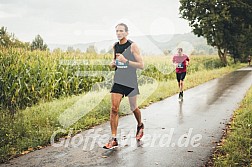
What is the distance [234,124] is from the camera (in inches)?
277

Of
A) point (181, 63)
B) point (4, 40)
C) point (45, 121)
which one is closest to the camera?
point (45, 121)

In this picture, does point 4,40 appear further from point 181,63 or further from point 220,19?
point 220,19

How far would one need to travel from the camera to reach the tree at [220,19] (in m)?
33.9

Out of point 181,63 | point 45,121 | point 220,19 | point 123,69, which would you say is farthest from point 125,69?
point 220,19

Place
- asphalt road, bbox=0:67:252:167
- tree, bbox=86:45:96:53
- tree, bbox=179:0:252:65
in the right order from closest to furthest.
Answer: asphalt road, bbox=0:67:252:167 → tree, bbox=86:45:96:53 → tree, bbox=179:0:252:65

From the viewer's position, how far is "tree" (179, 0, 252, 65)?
33.9 metres

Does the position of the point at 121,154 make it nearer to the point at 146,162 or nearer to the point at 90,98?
the point at 146,162

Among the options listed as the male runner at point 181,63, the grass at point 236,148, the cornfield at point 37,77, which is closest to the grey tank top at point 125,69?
the grass at point 236,148

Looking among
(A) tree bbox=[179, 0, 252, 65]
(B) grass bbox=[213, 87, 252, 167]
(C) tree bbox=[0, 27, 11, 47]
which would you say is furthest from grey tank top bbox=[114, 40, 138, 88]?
(A) tree bbox=[179, 0, 252, 65]

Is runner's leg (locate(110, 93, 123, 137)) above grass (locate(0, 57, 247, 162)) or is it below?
above

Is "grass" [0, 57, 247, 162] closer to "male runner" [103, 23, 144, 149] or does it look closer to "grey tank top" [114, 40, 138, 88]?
"male runner" [103, 23, 144, 149]

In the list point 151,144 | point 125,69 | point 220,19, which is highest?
point 220,19

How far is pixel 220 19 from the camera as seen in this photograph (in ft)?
110

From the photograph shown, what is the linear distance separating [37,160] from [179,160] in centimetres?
233
